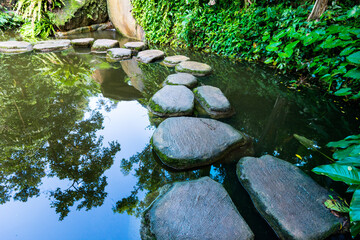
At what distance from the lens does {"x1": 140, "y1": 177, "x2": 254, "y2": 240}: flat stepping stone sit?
1033 mm

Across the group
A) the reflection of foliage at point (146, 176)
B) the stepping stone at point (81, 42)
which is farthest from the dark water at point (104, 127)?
the stepping stone at point (81, 42)

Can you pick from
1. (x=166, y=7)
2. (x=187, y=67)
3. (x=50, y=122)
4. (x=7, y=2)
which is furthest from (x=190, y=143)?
(x=7, y=2)

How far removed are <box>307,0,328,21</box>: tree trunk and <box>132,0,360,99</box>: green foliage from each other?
0.10 m

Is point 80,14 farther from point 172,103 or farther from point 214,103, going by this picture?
point 214,103

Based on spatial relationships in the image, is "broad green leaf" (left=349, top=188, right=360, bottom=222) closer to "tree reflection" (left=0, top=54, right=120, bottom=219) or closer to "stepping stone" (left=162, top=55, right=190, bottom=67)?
"tree reflection" (left=0, top=54, right=120, bottom=219)

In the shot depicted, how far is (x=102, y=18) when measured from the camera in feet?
25.2

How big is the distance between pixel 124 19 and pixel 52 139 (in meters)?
6.09

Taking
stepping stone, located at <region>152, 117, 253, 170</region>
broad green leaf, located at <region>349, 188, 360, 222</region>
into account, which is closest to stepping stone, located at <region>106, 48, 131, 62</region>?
stepping stone, located at <region>152, 117, 253, 170</region>

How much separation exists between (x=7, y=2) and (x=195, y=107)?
11166 millimetres

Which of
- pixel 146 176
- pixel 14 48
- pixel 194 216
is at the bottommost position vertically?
pixel 146 176

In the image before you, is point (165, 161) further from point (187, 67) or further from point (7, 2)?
point (7, 2)

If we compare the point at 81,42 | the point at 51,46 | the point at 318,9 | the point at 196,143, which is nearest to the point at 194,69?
the point at 196,143

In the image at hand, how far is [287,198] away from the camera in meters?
1.25

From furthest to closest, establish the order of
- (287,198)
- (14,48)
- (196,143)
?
(14,48) < (196,143) < (287,198)
